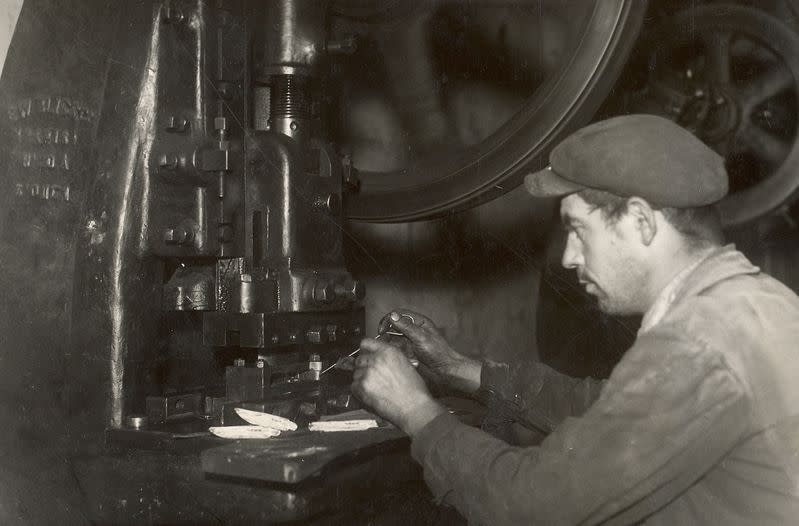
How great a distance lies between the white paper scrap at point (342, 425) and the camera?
1621 mm

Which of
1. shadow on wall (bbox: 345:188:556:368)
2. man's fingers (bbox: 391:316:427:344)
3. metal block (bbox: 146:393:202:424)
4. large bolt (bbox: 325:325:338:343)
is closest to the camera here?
metal block (bbox: 146:393:202:424)

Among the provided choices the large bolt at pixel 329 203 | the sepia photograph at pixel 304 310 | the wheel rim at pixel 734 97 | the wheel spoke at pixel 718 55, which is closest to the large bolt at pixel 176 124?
the sepia photograph at pixel 304 310

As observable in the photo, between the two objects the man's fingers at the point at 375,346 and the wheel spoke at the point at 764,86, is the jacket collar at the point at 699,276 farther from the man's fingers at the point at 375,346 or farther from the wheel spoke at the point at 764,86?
the wheel spoke at the point at 764,86

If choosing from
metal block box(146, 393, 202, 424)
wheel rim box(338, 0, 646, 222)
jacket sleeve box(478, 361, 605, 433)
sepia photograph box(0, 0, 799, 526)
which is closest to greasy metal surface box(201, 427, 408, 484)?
sepia photograph box(0, 0, 799, 526)

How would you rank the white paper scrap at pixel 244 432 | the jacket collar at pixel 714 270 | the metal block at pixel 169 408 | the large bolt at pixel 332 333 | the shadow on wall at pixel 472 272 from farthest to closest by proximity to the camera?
the shadow on wall at pixel 472 272, the large bolt at pixel 332 333, the metal block at pixel 169 408, the white paper scrap at pixel 244 432, the jacket collar at pixel 714 270

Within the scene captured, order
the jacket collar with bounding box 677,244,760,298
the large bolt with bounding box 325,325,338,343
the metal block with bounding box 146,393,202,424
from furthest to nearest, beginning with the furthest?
1. the large bolt with bounding box 325,325,338,343
2. the metal block with bounding box 146,393,202,424
3. the jacket collar with bounding box 677,244,760,298

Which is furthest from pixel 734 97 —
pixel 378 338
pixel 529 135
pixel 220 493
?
pixel 220 493

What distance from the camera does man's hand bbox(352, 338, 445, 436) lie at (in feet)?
4.81

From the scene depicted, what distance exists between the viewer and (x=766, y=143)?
9.49 ft

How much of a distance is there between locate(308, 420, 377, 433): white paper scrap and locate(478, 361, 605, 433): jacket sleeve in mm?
307

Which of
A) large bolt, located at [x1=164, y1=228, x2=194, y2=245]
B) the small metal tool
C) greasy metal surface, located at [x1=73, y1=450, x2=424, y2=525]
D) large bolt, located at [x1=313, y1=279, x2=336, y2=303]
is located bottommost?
greasy metal surface, located at [x1=73, y1=450, x2=424, y2=525]

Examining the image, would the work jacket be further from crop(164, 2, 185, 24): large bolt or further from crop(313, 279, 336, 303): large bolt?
crop(164, 2, 185, 24): large bolt

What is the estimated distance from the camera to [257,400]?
5.58ft

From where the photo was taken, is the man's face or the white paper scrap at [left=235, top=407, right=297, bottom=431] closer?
the man's face
